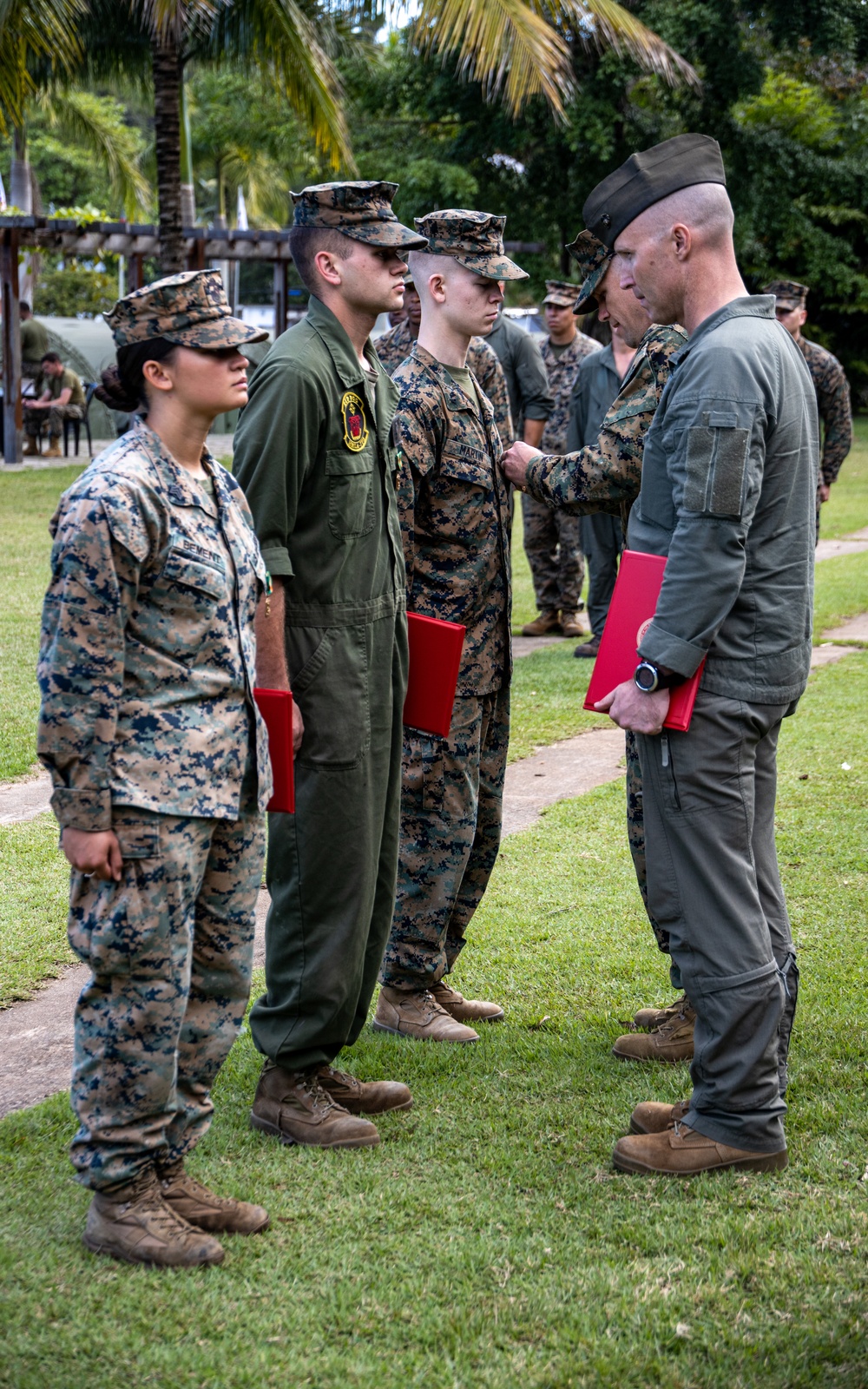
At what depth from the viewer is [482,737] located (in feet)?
14.4

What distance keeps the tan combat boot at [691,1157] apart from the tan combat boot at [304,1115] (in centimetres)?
66

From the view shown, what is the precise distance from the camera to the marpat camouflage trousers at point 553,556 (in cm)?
1009

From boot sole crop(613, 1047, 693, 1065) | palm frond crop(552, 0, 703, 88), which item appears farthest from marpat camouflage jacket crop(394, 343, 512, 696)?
palm frond crop(552, 0, 703, 88)

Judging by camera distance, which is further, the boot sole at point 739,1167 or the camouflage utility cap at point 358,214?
the camouflage utility cap at point 358,214

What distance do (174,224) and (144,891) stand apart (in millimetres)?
15786

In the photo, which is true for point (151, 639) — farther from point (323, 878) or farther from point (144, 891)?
point (323, 878)

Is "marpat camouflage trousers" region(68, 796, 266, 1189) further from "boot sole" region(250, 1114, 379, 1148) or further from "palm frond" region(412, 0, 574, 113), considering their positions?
"palm frond" region(412, 0, 574, 113)

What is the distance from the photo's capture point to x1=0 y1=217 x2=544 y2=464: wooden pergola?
19375 mm

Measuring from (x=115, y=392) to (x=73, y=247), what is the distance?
65.6 feet

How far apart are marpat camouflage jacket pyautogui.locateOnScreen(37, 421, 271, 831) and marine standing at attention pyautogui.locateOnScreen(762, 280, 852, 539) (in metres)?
7.32

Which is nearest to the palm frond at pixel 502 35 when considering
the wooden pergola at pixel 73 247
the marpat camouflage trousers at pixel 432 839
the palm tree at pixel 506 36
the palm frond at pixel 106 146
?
the palm tree at pixel 506 36

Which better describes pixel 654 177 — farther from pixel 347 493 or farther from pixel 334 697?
pixel 334 697

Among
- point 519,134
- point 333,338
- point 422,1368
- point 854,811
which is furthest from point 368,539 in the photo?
point 519,134

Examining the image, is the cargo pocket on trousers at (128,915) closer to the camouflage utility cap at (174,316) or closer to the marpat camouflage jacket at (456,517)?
the camouflage utility cap at (174,316)
